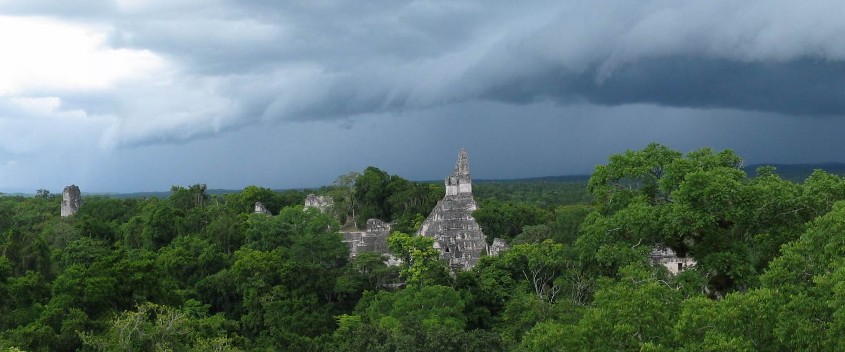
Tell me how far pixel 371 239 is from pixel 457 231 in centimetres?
559

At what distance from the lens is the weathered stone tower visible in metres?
41.8

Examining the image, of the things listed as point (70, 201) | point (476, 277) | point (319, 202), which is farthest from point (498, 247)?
point (70, 201)

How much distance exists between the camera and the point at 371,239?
45.5 metres

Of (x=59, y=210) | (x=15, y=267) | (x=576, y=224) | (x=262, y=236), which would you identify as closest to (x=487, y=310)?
(x=576, y=224)

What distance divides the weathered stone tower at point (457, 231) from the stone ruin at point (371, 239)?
10.5 feet

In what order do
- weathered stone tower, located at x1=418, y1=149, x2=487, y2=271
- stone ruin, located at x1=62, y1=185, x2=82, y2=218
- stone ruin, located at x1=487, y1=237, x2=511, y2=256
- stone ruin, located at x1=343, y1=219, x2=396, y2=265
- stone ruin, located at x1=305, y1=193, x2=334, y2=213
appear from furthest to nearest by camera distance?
stone ruin, located at x1=62, y1=185, x2=82, y2=218 → stone ruin, located at x1=305, y1=193, x2=334, y2=213 → stone ruin, located at x1=343, y1=219, x2=396, y2=265 → weathered stone tower, located at x1=418, y1=149, x2=487, y2=271 → stone ruin, located at x1=487, y1=237, x2=511, y2=256

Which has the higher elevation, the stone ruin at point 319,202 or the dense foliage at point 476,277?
the stone ruin at point 319,202

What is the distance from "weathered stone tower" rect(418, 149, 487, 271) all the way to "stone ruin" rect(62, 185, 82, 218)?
119 feet

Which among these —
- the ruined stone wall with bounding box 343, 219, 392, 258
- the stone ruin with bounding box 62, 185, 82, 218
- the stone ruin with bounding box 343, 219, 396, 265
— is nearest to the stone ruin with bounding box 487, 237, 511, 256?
the stone ruin with bounding box 343, 219, 396, 265

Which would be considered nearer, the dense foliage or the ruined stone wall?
the dense foliage

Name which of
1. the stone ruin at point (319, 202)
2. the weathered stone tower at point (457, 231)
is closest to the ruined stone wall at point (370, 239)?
the weathered stone tower at point (457, 231)

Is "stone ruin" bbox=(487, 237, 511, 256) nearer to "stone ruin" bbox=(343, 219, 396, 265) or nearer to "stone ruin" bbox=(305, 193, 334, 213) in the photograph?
"stone ruin" bbox=(343, 219, 396, 265)

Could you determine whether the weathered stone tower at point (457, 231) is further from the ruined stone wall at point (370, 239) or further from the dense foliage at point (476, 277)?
the ruined stone wall at point (370, 239)

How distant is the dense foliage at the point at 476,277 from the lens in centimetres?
1288
